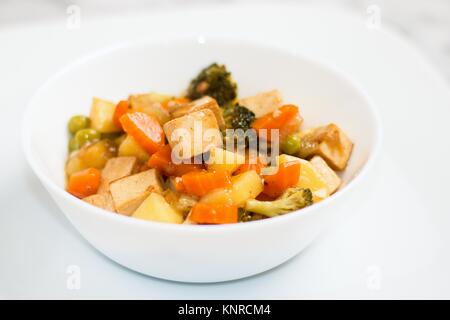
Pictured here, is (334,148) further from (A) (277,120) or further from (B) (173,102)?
(B) (173,102)

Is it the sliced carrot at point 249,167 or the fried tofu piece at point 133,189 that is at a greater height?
the sliced carrot at point 249,167

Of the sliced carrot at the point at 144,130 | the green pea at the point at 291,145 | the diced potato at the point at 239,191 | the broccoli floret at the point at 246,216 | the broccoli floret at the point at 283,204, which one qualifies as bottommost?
the broccoli floret at the point at 246,216

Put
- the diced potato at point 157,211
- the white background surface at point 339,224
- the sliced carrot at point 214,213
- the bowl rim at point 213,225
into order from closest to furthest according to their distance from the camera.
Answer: the bowl rim at point 213,225 < the sliced carrot at point 214,213 < the diced potato at point 157,211 < the white background surface at point 339,224

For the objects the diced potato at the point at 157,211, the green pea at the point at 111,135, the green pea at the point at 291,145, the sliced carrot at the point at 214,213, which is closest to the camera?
the sliced carrot at the point at 214,213

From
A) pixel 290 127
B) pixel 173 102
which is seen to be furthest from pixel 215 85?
pixel 290 127

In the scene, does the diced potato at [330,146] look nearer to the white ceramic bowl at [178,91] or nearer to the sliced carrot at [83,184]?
the white ceramic bowl at [178,91]

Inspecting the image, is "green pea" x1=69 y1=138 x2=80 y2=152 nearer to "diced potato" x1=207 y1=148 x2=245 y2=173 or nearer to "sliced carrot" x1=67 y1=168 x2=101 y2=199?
"sliced carrot" x1=67 y1=168 x2=101 y2=199

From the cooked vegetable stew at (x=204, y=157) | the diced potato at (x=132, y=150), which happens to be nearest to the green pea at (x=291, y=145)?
the cooked vegetable stew at (x=204, y=157)
